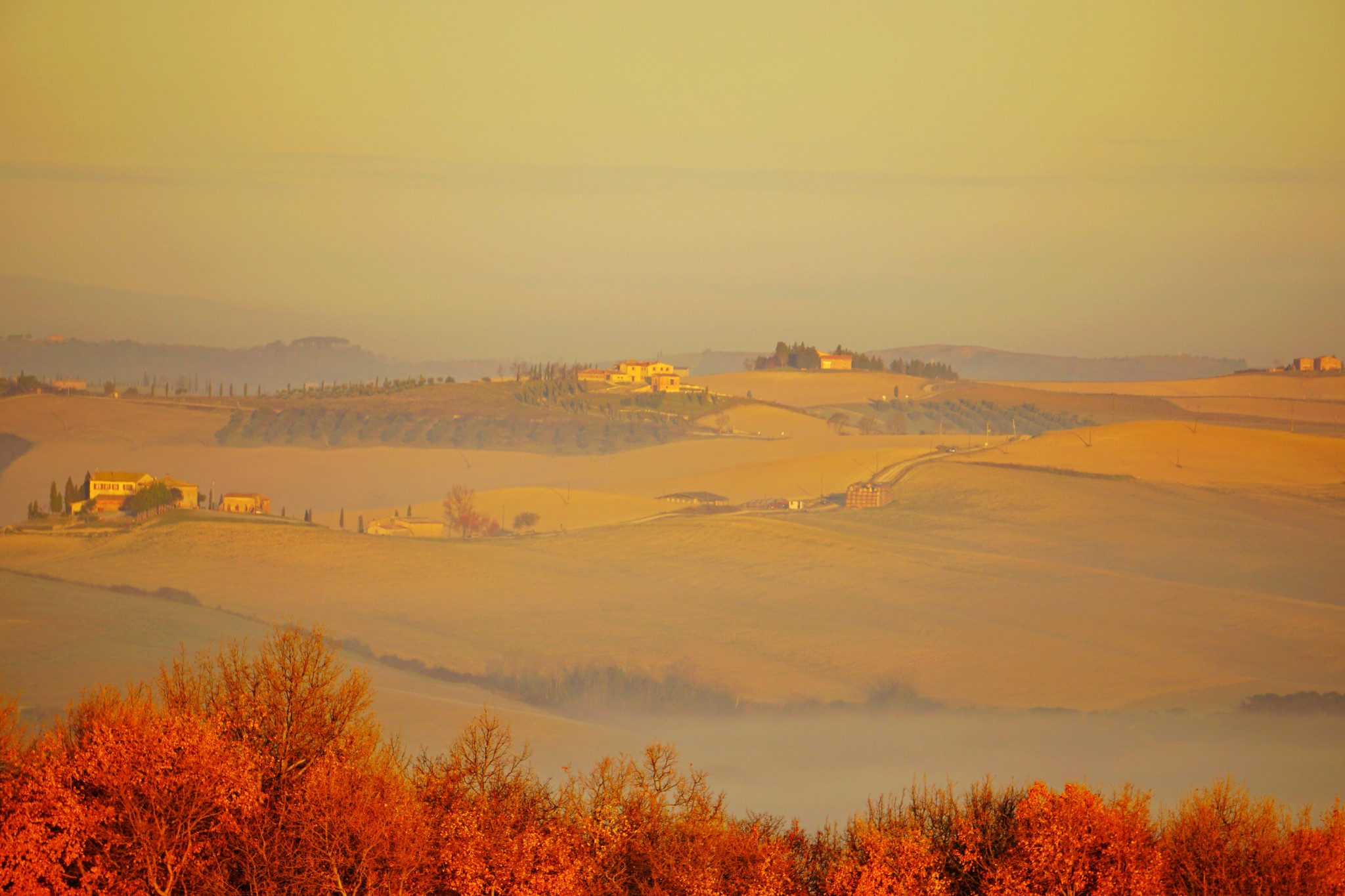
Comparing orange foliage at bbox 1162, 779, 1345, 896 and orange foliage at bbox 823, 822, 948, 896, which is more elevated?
orange foliage at bbox 1162, 779, 1345, 896

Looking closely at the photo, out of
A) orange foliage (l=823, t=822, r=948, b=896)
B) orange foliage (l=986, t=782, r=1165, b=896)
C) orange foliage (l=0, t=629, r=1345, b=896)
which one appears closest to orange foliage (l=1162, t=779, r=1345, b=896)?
orange foliage (l=0, t=629, r=1345, b=896)

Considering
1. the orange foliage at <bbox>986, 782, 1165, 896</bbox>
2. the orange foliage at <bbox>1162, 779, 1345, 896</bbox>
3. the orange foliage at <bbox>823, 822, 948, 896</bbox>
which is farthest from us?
the orange foliage at <bbox>823, 822, 948, 896</bbox>

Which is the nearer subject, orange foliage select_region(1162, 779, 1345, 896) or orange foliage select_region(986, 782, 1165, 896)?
orange foliage select_region(986, 782, 1165, 896)

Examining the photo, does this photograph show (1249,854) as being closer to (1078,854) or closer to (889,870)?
(1078,854)

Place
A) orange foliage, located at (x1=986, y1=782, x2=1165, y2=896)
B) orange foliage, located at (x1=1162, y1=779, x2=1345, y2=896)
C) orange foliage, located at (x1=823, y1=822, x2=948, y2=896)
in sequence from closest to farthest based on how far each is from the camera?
orange foliage, located at (x1=986, y1=782, x2=1165, y2=896) < orange foliage, located at (x1=1162, y1=779, x2=1345, y2=896) < orange foliage, located at (x1=823, y1=822, x2=948, y2=896)

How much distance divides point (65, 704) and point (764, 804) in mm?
76818

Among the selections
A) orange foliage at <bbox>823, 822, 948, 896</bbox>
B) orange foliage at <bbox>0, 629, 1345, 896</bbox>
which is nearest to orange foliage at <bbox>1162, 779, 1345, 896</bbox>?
orange foliage at <bbox>0, 629, 1345, 896</bbox>

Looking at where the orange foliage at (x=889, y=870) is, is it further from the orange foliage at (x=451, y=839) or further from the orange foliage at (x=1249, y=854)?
the orange foliage at (x=1249, y=854)

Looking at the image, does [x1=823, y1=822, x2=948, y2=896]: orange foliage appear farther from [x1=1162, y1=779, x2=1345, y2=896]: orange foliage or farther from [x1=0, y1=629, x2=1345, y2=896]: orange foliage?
[x1=1162, y1=779, x2=1345, y2=896]: orange foliage

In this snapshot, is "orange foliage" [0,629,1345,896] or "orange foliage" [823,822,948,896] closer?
"orange foliage" [0,629,1345,896]

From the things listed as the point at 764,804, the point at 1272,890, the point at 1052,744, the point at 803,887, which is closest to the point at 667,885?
the point at 803,887

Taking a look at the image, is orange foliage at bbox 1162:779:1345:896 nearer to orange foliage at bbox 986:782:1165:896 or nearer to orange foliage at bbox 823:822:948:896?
orange foliage at bbox 986:782:1165:896

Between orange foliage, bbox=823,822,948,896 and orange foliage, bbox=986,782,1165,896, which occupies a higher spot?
orange foliage, bbox=986,782,1165,896

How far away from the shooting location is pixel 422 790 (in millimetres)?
52781
